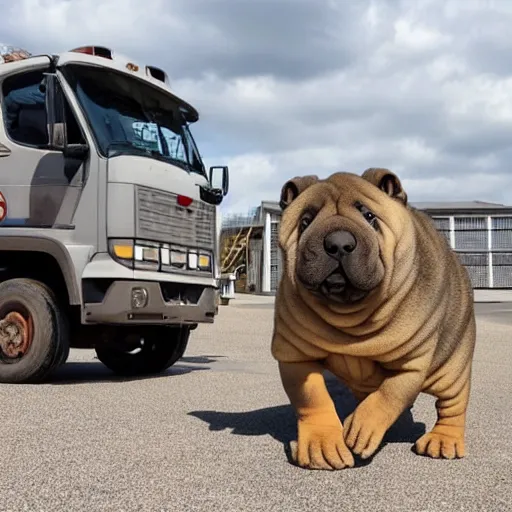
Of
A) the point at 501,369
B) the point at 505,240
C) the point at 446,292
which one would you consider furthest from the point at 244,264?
the point at 446,292

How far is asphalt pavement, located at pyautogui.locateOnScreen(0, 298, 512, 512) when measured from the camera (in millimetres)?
2982

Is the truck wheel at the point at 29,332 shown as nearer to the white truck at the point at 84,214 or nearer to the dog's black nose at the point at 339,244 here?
the white truck at the point at 84,214

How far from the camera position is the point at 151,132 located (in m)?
7.31

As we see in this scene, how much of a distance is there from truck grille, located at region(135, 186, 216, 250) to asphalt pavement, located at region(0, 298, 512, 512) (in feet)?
4.21

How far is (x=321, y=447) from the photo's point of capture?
3455 mm

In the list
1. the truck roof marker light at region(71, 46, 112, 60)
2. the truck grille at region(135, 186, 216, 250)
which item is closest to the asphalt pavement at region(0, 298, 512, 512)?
the truck grille at region(135, 186, 216, 250)

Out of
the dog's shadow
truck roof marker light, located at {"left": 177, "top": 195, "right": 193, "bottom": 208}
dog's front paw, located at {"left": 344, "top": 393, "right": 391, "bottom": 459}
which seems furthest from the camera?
truck roof marker light, located at {"left": 177, "top": 195, "right": 193, "bottom": 208}

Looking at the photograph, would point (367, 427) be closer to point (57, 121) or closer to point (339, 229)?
point (339, 229)

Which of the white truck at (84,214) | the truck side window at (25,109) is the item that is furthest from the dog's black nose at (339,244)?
the truck side window at (25,109)

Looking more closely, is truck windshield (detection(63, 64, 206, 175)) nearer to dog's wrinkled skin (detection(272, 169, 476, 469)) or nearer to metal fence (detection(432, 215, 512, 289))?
dog's wrinkled skin (detection(272, 169, 476, 469))

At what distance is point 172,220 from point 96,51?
63.3 inches

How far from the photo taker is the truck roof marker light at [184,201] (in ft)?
23.6

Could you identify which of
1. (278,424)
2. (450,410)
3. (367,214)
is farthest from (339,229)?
(278,424)

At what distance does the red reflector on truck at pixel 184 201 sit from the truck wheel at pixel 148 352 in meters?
1.32
